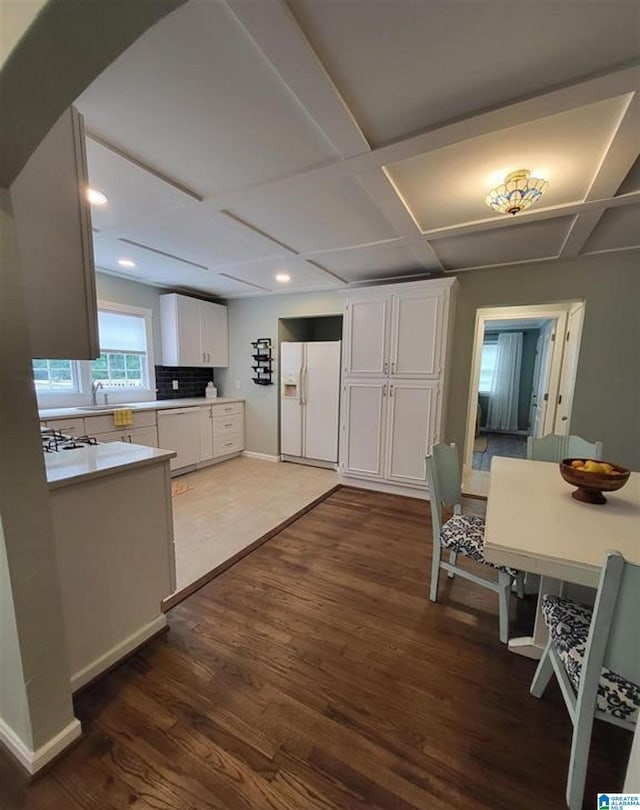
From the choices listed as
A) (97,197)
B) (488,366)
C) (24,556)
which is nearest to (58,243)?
(24,556)

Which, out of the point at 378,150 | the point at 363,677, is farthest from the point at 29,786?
the point at 378,150

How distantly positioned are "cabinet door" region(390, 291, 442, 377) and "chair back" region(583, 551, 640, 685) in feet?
8.63

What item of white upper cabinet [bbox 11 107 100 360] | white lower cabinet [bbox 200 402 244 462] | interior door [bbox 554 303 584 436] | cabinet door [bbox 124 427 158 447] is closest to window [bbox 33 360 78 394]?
cabinet door [bbox 124 427 158 447]

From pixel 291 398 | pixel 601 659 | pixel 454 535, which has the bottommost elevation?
pixel 454 535

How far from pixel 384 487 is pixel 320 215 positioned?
2.86m

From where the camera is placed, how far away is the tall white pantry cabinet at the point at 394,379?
131 inches

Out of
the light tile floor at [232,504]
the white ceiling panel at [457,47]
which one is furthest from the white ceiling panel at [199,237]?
the light tile floor at [232,504]

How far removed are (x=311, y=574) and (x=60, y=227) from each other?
2.25m

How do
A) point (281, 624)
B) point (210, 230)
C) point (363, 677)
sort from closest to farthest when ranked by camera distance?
point (363, 677)
point (281, 624)
point (210, 230)

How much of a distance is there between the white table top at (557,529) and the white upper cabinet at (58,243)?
1747mm

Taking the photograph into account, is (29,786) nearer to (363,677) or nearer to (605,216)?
(363,677)

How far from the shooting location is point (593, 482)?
1.43 m

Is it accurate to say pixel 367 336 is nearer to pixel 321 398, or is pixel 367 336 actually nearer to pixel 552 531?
pixel 321 398

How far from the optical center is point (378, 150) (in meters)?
1.56
